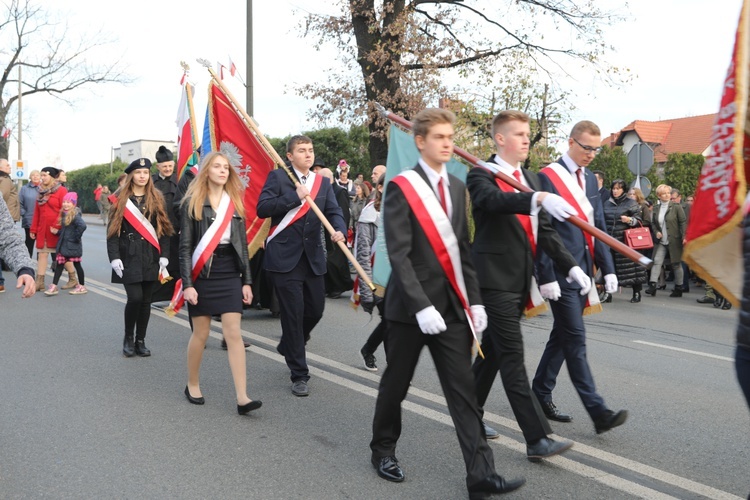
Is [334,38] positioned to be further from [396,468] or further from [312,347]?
[396,468]

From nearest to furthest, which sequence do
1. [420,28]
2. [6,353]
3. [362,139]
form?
[6,353], [420,28], [362,139]

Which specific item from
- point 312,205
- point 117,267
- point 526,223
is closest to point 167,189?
point 117,267

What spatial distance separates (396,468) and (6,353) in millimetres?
4766

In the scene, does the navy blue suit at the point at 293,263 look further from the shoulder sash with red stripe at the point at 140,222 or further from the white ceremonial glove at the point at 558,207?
the white ceremonial glove at the point at 558,207

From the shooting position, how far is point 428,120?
149 inches

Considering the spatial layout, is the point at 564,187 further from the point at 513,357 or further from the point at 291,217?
the point at 291,217

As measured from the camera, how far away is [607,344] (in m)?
8.11

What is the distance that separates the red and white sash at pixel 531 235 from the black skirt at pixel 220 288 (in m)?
2.05

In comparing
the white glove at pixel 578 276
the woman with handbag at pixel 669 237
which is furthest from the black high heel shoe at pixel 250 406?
the woman with handbag at pixel 669 237

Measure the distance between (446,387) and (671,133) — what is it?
59.7m

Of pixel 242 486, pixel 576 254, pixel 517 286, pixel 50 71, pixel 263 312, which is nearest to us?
pixel 242 486

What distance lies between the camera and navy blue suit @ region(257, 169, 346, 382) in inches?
228

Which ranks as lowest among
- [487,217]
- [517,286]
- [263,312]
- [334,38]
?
[263,312]

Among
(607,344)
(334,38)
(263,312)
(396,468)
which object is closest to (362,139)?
(334,38)
